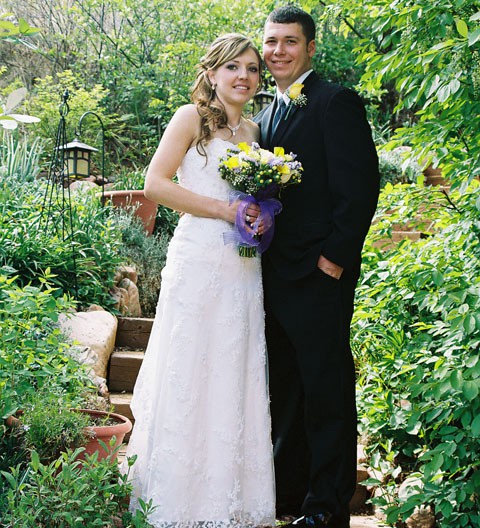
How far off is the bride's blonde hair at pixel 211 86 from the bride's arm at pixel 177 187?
8cm

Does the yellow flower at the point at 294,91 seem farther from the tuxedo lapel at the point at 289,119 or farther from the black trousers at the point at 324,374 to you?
the black trousers at the point at 324,374

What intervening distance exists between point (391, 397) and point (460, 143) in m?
1.29

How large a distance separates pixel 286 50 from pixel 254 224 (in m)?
0.81

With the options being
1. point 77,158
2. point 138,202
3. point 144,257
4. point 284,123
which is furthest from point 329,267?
point 138,202

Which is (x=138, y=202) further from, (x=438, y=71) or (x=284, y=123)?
(x=438, y=71)

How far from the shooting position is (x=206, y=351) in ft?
10.4

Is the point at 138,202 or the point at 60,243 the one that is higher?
the point at 138,202

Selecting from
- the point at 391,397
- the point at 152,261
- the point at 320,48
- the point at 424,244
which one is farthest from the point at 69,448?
the point at 320,48

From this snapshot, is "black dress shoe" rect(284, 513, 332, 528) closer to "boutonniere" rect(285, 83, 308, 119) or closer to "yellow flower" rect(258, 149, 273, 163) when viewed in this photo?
"yellow flower" rect(258, 149, 273, 163)

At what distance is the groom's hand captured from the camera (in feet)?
10.3

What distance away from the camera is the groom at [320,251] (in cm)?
311

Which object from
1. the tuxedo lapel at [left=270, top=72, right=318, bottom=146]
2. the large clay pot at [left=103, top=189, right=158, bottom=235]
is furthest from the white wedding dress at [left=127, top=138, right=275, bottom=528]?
the large clay pot at [left=103, top=189, right=158, bottom=235]

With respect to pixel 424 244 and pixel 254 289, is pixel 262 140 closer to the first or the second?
pixel 254 289

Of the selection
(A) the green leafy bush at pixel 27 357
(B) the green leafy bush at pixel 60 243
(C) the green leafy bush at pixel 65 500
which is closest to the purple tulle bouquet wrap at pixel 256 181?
(A) the green leafy bush at pixel 27 357
